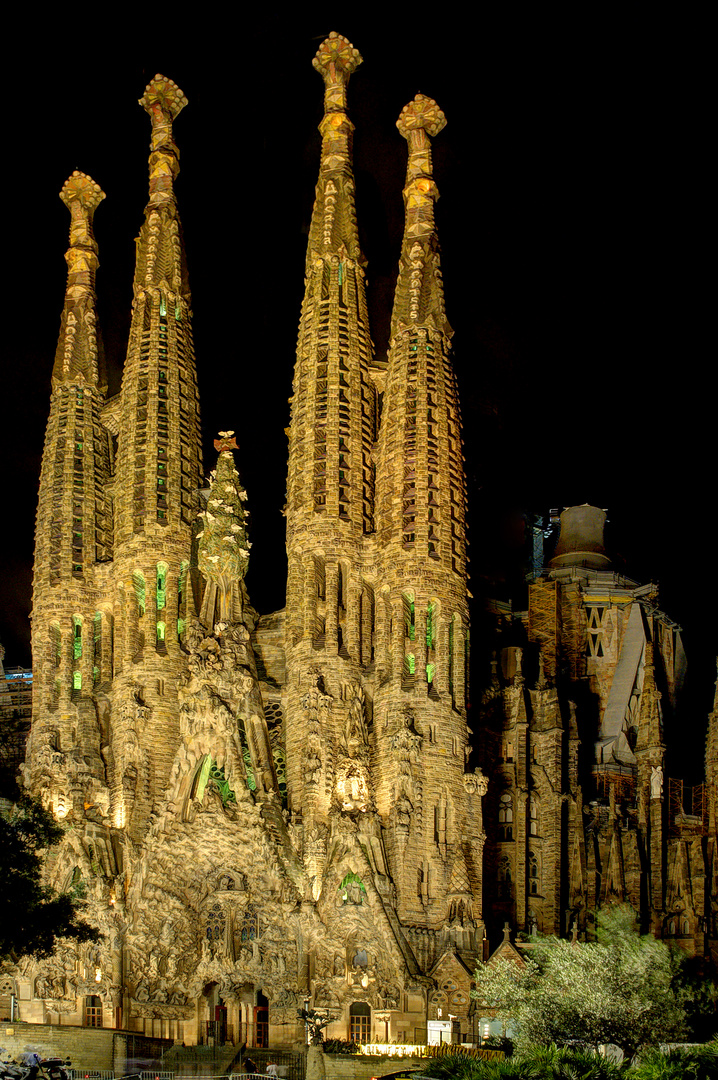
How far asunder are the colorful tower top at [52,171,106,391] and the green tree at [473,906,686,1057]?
3453 cm

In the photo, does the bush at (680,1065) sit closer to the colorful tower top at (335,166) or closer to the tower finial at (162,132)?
the colorful tower top at (335,166)

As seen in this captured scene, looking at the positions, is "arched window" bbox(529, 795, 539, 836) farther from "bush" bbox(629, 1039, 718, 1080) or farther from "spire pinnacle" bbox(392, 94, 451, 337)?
"bush" bbox(629, 1039, 718, 1080)

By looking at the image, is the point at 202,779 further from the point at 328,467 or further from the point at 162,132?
the point at 162,132

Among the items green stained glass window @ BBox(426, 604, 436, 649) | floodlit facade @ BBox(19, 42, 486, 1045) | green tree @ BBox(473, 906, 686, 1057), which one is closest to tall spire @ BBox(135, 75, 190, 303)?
floodlit facade @ BBox(19, 42, 486, 1045)

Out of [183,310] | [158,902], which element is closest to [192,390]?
[183,310]

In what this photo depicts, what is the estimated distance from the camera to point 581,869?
76750 millimetres

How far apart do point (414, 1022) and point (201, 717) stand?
1430 centimetres

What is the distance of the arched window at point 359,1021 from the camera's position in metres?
65.8

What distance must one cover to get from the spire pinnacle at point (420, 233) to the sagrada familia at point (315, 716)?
0.15 m

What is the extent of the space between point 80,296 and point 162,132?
27.5 ft

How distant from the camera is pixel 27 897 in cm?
5203

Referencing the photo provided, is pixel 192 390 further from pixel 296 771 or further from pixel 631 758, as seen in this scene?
pixel 631 758

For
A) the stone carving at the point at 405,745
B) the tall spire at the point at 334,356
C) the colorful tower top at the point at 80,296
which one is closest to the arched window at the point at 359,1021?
the stone carving at the point at 405,745

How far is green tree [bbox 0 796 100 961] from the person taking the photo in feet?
170
